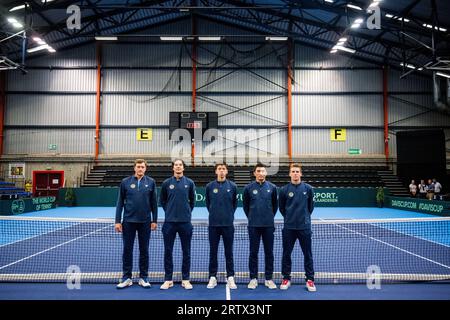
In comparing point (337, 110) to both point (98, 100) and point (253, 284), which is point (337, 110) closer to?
point (98, 100)

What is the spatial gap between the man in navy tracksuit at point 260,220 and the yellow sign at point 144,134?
20.0 meters

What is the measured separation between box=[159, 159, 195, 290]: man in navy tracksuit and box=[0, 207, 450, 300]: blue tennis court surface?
347mm

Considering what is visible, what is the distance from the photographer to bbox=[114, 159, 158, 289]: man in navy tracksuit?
18.1 ft

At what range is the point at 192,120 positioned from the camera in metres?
23.7

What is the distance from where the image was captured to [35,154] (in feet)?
80.8

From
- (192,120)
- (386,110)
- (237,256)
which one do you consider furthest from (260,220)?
(386,110)

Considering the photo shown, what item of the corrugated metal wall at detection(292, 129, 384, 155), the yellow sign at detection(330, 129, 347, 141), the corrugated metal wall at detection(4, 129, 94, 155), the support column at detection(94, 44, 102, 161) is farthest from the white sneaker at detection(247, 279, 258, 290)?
the corrugated metal wall at detection(4, 129, 94, 155)

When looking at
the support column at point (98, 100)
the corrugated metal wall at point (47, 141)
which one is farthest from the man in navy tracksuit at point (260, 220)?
the corrugated metal wall at point (47, 141)

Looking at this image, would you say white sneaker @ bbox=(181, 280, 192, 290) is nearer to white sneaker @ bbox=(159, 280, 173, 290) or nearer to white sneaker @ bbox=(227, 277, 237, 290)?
white sneaker @ bbox=(159, 280, 173, 290)

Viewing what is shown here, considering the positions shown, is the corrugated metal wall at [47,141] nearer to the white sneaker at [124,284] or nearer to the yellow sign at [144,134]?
the yellow sign at [144,134]
